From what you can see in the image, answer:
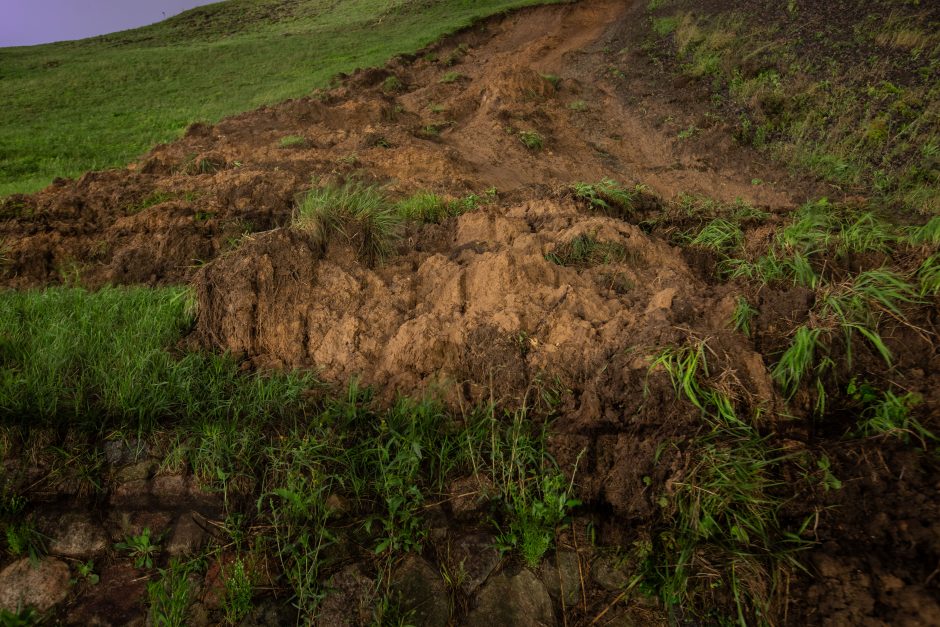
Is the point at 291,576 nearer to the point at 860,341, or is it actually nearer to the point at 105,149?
the point at 860,341

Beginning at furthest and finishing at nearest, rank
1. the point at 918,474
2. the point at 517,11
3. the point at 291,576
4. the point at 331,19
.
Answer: the point at 331,19
the point at 517,11
the point at 291,576
the point at 918,474

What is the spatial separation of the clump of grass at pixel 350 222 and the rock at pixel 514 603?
98.9 inches

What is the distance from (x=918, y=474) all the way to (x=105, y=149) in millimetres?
14909

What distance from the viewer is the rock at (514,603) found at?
2.09 meters

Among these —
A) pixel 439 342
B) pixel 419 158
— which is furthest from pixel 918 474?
pixel 419 158

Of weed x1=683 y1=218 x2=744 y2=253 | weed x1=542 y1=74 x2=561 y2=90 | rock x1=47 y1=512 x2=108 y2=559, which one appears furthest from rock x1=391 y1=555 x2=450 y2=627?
weed x1=542 y1=74 x2=561 y2=90

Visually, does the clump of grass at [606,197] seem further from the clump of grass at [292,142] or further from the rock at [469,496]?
the clump of grass at [292,142]

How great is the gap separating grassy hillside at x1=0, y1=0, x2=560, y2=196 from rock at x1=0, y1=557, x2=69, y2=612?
29.4ft

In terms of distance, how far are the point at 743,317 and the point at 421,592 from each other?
214 cm

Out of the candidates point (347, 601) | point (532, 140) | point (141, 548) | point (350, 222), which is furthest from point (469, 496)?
point (532, 140)

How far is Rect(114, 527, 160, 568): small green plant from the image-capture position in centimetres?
220

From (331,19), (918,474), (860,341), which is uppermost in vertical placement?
(331,19)

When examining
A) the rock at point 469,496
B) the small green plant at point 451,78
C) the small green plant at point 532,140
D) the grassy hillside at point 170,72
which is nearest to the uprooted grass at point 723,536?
the rock at point 469,496

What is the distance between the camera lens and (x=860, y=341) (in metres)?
2.41
